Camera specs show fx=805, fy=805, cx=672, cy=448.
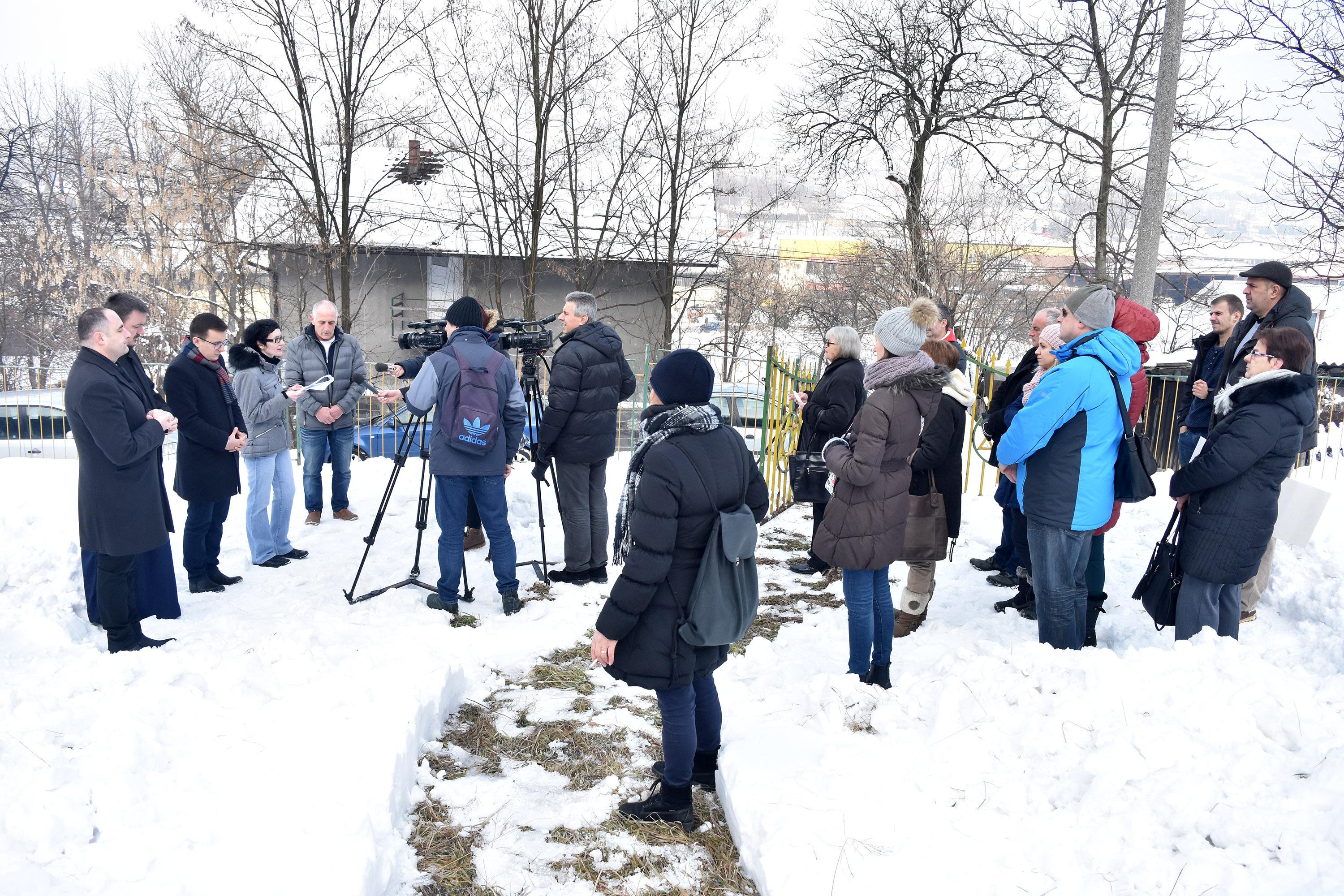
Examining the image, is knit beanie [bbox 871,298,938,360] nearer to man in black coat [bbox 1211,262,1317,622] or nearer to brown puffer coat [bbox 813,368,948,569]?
brown puffer coat [bbox 813,368,948,569]

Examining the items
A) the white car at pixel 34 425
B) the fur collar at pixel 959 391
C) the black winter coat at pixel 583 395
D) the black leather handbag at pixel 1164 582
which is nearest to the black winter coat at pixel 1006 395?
the fur collar at pixel 959 391

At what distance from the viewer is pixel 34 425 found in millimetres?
11375

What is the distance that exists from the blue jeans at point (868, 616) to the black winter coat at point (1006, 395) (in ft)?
4.20

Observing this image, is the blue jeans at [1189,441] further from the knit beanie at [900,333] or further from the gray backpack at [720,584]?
the gray backpack at [720,584]

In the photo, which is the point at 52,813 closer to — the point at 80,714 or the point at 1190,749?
the point at 80,714

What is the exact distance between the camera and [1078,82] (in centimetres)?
1270

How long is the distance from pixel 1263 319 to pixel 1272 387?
4.56 ft

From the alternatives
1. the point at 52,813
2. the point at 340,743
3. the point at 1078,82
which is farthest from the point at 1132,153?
the point at 52,813

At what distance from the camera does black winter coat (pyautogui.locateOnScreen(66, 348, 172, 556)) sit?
3.93 m

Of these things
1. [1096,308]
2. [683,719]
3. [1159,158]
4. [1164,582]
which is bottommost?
[683,719]

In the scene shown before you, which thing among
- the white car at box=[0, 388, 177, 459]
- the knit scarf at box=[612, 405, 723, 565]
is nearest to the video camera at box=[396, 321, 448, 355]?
the knit scarf at box=[612, 405, 723, 565]

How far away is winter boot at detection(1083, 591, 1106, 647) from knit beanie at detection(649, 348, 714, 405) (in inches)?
108

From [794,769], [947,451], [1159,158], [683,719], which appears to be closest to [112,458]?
[683,719]

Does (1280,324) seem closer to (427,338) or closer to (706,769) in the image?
(706,769)
